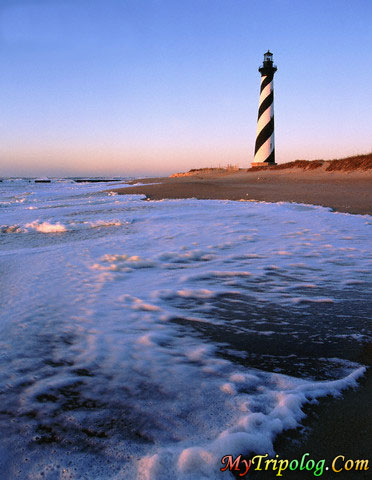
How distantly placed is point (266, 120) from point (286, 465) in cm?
2347

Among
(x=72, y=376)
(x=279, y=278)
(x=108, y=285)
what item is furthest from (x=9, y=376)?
(x=279, y=278)

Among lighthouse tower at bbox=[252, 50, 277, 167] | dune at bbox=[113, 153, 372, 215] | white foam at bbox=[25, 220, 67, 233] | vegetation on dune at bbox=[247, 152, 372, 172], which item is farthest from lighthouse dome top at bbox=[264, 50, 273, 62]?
white foam at bbox=[25, 220, 67, 233]

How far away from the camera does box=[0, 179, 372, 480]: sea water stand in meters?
0.78

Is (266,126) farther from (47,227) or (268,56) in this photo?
(47,227)

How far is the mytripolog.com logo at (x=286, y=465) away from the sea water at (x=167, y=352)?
0.02m

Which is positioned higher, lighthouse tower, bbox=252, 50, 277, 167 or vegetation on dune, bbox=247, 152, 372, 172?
lighthouse tower, bbox=252, 50, 277, 167

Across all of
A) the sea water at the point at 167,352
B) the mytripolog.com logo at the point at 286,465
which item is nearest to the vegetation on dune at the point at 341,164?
the sea water at the point at 167,352

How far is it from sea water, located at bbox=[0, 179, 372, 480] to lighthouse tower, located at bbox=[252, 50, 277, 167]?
67.7ft

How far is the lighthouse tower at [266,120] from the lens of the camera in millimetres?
22109

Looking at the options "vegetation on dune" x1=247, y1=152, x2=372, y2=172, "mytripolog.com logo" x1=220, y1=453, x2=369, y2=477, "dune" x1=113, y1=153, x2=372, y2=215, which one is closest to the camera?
"mytripolog.com logo" x1=220, y1=453, x2=369, y2=477

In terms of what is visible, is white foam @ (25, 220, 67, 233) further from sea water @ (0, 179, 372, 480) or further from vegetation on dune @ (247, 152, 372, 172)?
vegetation on dune @ (247, 152, 372, 172)

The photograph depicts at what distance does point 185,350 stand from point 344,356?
547mm

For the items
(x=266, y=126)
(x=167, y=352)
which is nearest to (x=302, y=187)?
(x=167, y=352)

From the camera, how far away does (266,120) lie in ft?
72.4
